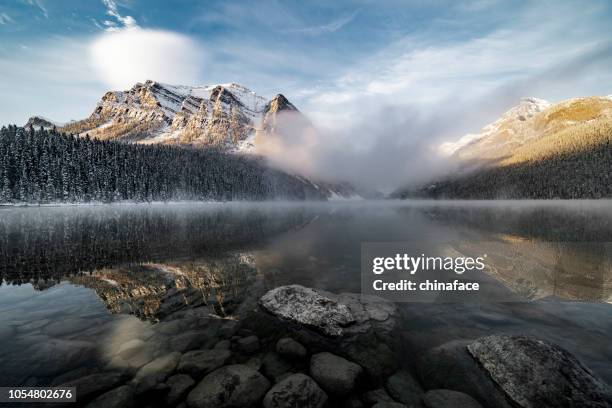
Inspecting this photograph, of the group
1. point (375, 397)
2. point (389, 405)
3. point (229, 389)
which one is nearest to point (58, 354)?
point (229, 389)

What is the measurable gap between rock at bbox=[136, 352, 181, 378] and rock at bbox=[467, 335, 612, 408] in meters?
10.5

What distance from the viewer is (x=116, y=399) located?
7574 millimetres

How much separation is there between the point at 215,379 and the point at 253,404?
1476 millimetres

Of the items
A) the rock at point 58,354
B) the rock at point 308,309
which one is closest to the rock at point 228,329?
the rock at point 308,309

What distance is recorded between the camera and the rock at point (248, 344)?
417 inches

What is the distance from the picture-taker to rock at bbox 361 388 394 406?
805 cm

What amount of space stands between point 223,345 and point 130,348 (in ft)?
11.0

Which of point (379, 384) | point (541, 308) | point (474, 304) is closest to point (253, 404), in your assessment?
point (379, 384)

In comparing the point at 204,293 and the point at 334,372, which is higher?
the point at 204,293

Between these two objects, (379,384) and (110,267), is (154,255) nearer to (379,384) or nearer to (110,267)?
(110,267)

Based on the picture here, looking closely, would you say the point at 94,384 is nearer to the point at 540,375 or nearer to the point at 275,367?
the point at 275,367

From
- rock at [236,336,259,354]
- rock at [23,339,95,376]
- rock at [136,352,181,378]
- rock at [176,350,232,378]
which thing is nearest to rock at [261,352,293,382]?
rock at [236,336,259,354]

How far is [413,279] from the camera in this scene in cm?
2028

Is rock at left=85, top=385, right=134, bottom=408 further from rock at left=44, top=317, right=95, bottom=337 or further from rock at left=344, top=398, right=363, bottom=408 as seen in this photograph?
rock at left=344, top=398, right=363, bottom=408
